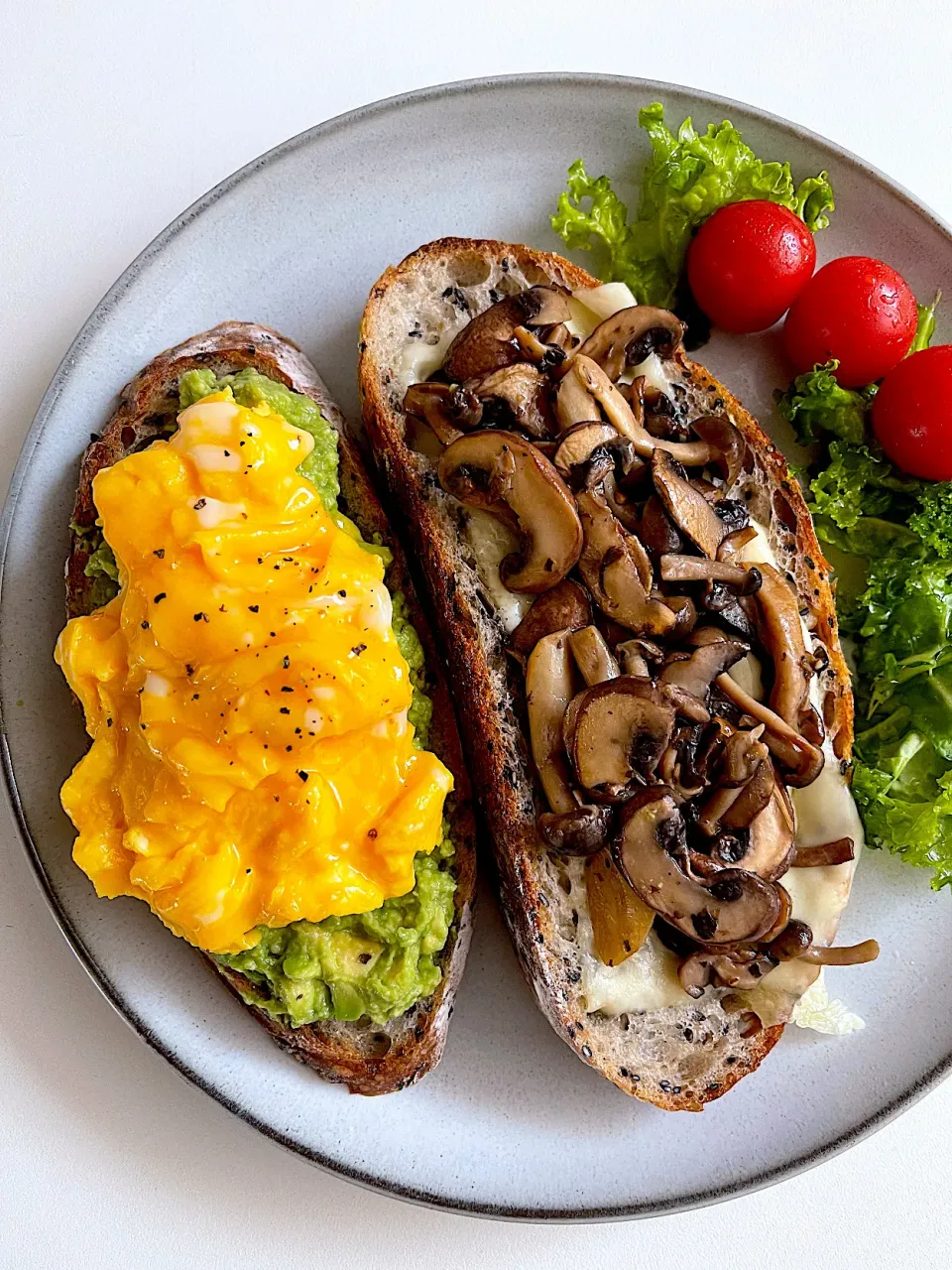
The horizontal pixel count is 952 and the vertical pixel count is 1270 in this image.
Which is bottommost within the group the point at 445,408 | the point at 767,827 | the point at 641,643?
the point at 767,827

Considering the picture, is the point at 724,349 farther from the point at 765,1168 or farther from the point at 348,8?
the point at 765,1168

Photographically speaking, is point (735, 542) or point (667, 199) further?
point (667, 199)

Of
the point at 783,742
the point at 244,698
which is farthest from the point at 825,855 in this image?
the point at 244,698

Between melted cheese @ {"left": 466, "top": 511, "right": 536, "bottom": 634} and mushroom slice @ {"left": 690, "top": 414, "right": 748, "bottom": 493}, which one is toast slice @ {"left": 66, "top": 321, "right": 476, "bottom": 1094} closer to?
melted cheese @ {"left": 466, "top": 511, "right": 536, "bottom": 634}

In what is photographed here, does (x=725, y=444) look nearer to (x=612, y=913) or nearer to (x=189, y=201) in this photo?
(x=612, y=913)

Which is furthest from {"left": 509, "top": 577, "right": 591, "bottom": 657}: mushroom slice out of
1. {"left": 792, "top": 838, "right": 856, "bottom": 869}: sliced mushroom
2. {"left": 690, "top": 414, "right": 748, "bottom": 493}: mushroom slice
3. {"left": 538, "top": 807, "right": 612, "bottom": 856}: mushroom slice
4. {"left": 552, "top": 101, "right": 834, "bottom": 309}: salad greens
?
{"left": 552, "top": 101, "right": 834, "bottom": 309}: salad greens

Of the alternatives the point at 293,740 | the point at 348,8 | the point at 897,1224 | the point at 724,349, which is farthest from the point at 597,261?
the point at 897,1224

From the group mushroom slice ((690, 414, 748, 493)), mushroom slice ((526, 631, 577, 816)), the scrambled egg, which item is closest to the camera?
the scrambled egg
